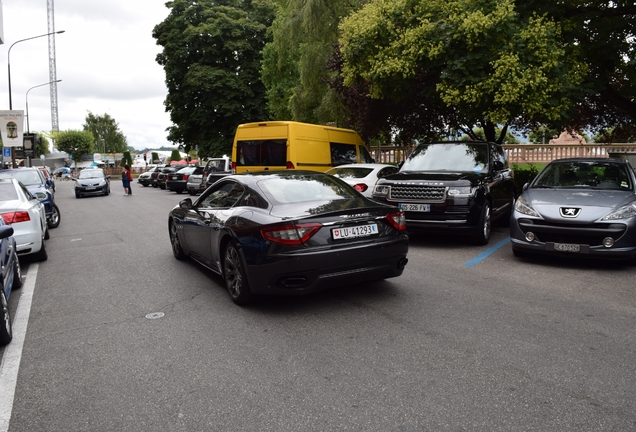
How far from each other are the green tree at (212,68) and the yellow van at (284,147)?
798 inches

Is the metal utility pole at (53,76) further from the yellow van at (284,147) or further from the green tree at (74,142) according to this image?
the yellow van at (284,147)

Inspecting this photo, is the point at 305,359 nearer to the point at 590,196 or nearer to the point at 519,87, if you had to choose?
the point at 590,196

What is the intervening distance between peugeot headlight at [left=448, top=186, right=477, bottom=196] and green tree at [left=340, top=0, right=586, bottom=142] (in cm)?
390

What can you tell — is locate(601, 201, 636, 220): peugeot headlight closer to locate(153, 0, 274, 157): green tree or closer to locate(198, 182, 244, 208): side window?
locate(198, 182, 244, 208): side window

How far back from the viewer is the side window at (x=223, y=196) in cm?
642

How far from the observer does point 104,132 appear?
123750mm

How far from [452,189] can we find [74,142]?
109 metres

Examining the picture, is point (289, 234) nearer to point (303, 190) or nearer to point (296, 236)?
point (296, 236)

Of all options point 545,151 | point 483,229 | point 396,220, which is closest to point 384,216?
point 396,220

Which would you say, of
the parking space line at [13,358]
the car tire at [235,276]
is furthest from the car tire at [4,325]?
the car tire at [235,276]

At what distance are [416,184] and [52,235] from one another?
8.22 m

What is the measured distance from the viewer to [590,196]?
7945mm

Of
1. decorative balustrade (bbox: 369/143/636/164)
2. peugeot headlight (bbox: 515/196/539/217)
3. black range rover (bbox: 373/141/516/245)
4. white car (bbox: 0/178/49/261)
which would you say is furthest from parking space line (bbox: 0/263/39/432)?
decorative balustrade (bbox: 369/143/636/164)

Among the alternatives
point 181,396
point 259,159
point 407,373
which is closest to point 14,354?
point 181,396
